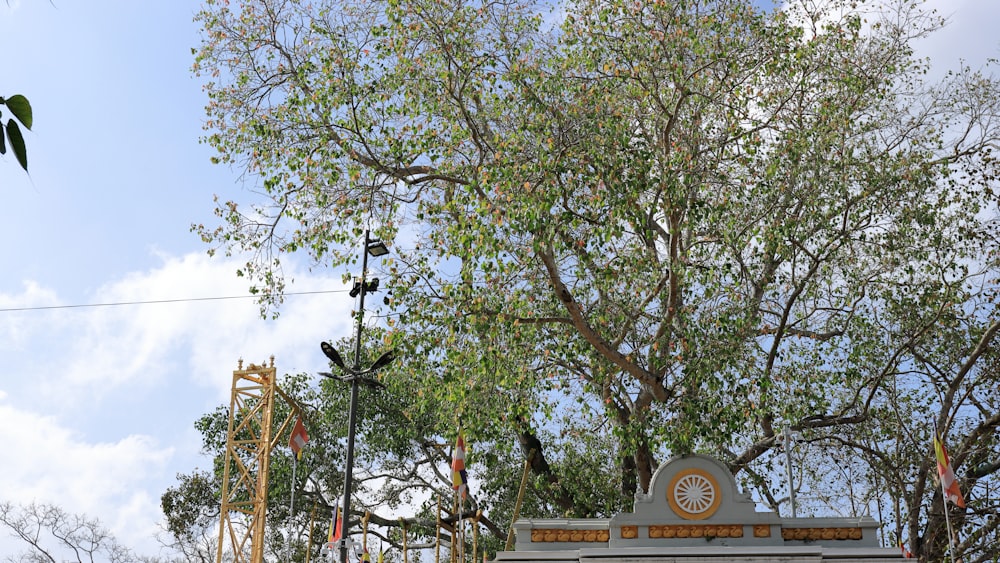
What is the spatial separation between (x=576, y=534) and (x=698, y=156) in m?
6.77

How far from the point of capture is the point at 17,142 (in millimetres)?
2500

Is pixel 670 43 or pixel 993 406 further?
pixel 993 406

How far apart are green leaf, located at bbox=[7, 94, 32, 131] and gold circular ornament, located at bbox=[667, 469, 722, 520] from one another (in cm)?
1234

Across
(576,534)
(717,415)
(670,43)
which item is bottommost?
(576,534)

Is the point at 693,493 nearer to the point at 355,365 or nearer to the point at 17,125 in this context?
the point at 355,365

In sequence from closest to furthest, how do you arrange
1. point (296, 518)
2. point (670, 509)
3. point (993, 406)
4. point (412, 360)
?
point (670, 509), point (412, 360), point (993, 406), point (296, 518)

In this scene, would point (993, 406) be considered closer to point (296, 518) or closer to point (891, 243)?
point (891, 243)

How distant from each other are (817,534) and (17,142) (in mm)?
13302

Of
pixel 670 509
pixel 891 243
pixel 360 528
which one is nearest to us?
pixel 670 509

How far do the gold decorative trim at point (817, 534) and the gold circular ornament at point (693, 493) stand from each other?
1104mm

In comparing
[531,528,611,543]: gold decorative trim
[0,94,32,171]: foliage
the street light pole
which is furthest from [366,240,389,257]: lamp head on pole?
[0,94,32,171]: foliage

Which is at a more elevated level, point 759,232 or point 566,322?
point 759,232

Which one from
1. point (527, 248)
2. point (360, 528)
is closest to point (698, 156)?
point (527, 248)

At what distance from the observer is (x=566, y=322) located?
646 inches
